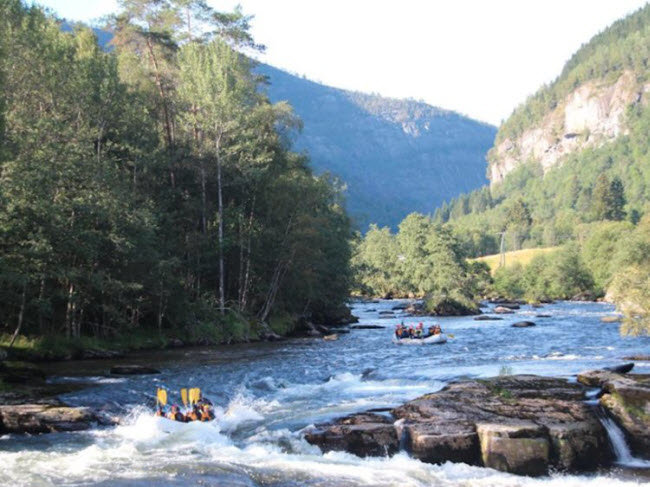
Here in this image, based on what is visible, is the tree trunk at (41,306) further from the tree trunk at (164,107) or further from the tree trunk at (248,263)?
the tree trunk at (248,263)

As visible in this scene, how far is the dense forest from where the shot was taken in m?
32.1

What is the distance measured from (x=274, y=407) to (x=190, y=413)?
3.60m

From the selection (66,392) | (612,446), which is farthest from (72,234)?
(612,446)

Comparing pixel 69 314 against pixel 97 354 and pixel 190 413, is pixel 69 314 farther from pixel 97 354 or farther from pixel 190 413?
pixel 190 413

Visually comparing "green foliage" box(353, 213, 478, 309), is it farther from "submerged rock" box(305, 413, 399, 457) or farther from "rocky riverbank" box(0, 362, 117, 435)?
"submerged rock" box(305, 413, 399, 457)

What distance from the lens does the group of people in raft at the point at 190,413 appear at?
783 inches

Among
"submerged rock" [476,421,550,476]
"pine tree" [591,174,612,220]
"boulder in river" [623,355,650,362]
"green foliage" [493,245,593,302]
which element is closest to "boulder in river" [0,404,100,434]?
"submerged rock" [476,421,550,476]

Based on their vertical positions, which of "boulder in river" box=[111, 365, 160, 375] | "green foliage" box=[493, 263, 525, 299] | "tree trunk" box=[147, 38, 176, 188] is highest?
"tree trunk" box=[147, 38, 176, 188]

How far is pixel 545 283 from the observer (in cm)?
12144

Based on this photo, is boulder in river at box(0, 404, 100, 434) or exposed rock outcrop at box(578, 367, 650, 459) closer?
exposed rock outcrop at box(578, 367, 650, 459)

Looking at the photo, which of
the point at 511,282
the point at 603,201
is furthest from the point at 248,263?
the point at 603,201

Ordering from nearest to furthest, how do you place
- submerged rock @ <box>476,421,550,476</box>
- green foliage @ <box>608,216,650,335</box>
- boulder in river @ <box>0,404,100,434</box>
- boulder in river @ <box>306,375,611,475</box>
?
submerged rock @ <box>476,421,550,476</box>, boulder in river @ <box>306,375,611,475</box>, boulder in river @ <box>0,404,100,434</box>, green foliage @ <box>608,216,650,335</box>

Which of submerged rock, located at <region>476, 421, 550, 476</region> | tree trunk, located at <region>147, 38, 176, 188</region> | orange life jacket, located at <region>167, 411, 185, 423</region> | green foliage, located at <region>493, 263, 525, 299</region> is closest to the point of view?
submerged rock, located at <region>476, 421, 550, 476</region>

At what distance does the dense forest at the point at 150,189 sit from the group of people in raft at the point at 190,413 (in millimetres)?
11793
